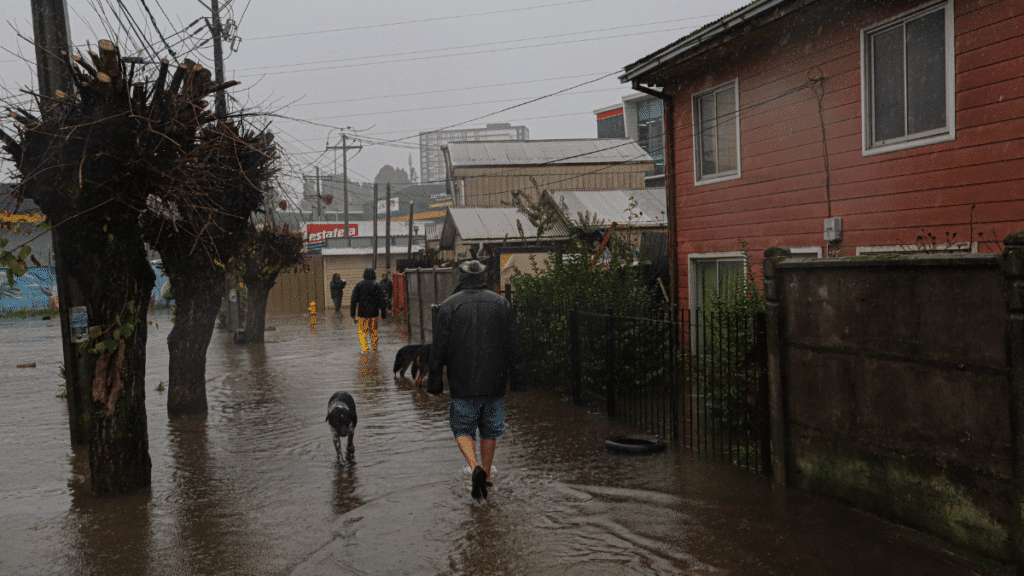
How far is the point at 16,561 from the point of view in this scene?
5.30 meters

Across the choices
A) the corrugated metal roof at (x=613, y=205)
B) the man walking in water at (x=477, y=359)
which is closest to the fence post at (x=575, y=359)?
the man walking in water at (x=477, y=359)

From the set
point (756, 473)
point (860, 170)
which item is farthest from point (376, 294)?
point (756, 473)

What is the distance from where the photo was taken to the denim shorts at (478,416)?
662cm

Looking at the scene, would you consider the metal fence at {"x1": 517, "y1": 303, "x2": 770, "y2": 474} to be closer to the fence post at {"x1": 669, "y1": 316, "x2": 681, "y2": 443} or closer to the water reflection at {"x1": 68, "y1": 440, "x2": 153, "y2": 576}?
the fence post at {"x1": 669, "y1": 316, "x2": 681, "y2": 443}

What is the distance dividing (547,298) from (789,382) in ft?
17.3

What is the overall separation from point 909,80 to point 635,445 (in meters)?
5.36

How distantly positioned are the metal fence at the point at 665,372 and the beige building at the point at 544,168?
92.8ft

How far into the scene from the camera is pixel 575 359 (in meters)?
10.1

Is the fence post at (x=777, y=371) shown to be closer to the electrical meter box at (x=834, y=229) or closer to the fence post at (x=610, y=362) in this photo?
the fence post at (x=610, y=362)

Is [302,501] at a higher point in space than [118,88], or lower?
lower

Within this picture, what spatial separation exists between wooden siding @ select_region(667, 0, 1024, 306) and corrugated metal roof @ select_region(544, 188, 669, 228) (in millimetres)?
12793

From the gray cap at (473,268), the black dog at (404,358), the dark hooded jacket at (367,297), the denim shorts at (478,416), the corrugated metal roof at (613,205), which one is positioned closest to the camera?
the denim shorts at (478,416)

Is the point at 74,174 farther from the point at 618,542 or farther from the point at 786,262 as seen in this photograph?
the point at 786,262

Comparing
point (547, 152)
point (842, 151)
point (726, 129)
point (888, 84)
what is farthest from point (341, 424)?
point (547, 152)
